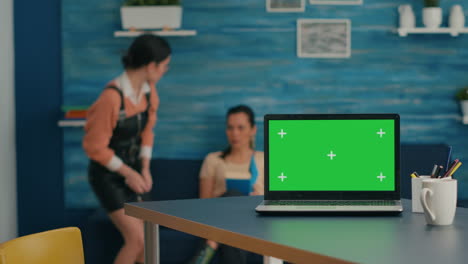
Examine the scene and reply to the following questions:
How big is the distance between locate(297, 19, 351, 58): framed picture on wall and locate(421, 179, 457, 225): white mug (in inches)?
127

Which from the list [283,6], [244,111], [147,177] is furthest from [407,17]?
[147,177]

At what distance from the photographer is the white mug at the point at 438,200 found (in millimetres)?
1899

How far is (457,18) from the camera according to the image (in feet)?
16.4

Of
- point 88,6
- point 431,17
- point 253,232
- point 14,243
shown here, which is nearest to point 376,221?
point 253,232

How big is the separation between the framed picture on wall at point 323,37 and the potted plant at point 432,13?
20.0 inches

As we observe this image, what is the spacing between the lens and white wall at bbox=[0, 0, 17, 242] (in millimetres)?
4984

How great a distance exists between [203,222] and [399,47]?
139 inches

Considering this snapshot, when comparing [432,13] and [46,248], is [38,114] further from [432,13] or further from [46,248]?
[46,248]

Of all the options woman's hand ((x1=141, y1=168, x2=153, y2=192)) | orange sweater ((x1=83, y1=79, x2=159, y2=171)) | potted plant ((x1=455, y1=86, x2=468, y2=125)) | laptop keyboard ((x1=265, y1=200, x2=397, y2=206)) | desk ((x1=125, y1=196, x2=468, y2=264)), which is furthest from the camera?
potted plant ((x1=455, y1=86, x2=468, y2=125))

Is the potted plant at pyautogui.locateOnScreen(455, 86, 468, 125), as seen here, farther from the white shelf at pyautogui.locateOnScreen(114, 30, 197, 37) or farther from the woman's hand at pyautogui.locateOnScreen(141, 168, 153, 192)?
the woman's hand at pyautogui.locateOnScreen(141, 168, 153, 192)

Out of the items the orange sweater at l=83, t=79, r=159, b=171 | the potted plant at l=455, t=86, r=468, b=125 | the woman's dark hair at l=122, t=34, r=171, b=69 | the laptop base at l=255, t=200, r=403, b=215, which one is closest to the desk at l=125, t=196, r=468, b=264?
the laptop base at l=255, t=200, r=403, b=215

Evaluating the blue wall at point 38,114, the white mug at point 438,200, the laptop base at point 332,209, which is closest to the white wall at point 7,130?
the blue wall at point 38,114

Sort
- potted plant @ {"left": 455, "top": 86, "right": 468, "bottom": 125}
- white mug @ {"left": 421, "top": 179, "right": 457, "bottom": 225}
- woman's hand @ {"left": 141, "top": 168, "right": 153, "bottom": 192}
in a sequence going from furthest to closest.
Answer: potted plant @ {"left": 455, "top": 86, "right": 468, "bottom": 125}
woman's hand @ {"left": 141, "top": 168, "right": 153, "bottom": 192}
white mug @ {"left": 421, "top": 179, "right": 457, "bottom": 225}

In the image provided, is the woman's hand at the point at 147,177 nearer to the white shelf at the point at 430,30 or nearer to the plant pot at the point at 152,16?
the plant pot at the point at 152,16
